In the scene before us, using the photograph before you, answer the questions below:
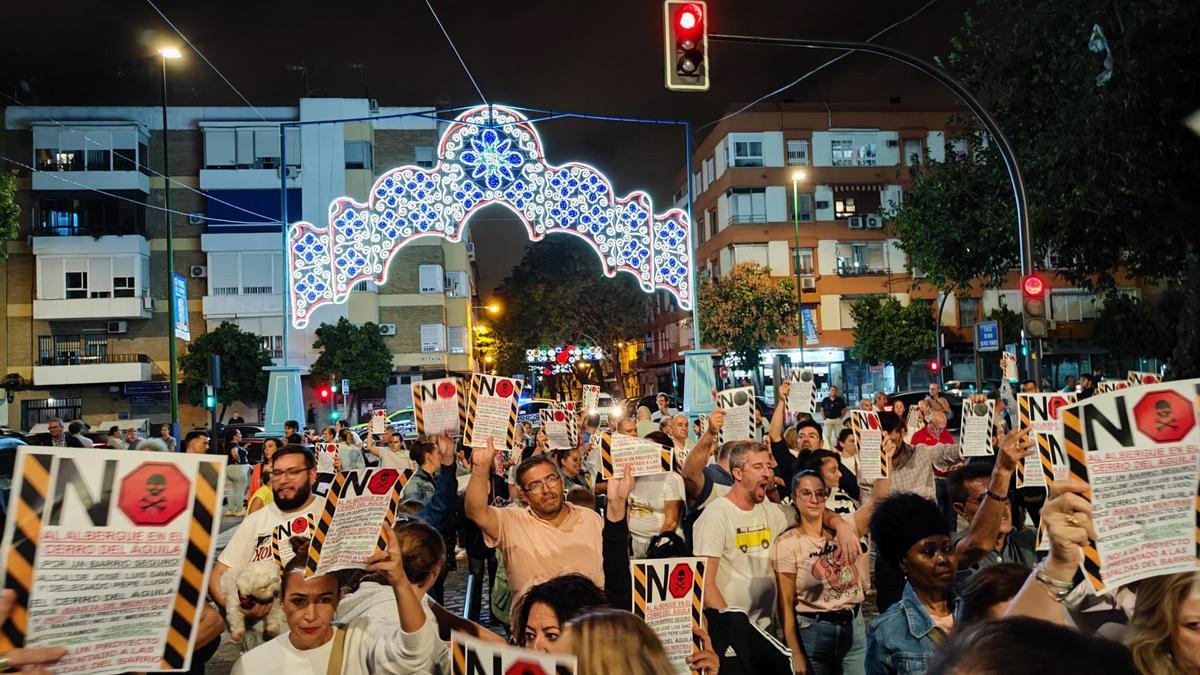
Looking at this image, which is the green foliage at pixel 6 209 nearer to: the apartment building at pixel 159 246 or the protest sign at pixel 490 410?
the apartment building at pixel 159 246

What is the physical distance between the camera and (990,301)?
179 ft

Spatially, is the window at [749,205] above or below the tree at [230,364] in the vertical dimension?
above

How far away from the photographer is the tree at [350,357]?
1794 inches

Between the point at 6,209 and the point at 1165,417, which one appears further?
the point at 6,209

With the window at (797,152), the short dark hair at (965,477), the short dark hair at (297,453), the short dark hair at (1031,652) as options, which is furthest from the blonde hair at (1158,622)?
the window at (797,152)

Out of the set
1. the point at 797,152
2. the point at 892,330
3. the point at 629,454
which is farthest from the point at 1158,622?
the point at 797,152

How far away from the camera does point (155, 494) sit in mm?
2885

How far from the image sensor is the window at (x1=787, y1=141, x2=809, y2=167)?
54969 mm

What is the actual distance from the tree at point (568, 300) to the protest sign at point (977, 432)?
37.3 metres

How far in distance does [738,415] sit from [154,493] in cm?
713

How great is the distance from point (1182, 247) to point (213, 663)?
17663 mm

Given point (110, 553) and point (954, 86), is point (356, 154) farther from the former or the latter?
point (110, 553)

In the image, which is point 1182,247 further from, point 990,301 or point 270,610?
point 990,301

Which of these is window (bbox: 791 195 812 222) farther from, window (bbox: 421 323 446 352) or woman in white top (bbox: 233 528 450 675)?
woman in white top (bbox: 233 528 450 675)
